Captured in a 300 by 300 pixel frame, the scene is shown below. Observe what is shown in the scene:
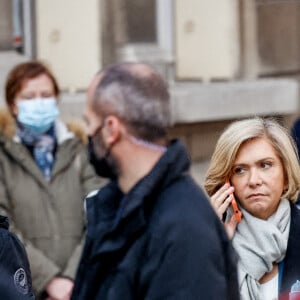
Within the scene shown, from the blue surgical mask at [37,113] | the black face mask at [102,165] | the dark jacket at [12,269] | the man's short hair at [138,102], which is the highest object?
the man's short hair at [138,102]

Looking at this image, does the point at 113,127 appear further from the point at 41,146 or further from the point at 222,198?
the point at 41,146

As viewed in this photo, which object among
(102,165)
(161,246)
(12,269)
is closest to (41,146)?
(12,269)

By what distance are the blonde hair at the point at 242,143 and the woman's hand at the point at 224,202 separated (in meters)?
0.05

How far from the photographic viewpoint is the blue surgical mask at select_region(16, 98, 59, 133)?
7.00 meters

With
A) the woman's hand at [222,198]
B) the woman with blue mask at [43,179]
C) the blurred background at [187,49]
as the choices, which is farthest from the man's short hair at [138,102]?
the blurred background at [187,49]

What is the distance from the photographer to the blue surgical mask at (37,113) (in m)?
7.00

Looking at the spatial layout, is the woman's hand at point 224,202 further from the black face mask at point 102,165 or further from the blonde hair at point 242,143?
the black face mask at point 102,165

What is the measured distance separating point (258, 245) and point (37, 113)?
2357 mm

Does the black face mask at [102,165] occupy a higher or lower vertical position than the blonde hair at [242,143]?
higher

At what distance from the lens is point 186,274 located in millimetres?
3648

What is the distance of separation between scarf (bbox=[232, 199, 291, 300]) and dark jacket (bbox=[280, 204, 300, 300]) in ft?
0.06

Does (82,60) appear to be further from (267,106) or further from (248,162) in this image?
(248,162)

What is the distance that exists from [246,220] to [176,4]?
18.0 ft

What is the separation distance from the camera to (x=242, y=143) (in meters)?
4.95
